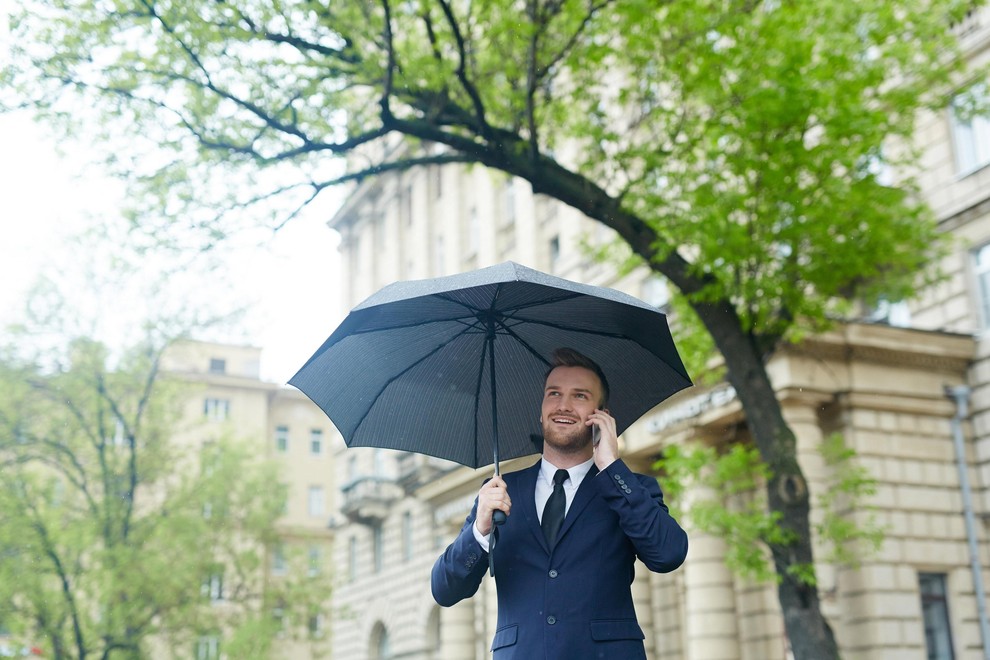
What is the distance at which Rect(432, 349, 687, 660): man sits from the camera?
155 inches

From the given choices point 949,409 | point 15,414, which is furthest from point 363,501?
point 949,409

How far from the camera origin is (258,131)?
1330 centimetres

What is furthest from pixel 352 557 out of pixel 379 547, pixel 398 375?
pixel 398 375

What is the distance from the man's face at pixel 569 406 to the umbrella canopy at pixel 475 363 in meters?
0.29

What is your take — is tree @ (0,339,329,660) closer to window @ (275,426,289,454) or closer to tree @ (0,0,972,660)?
tree @ (0,0,972,660)

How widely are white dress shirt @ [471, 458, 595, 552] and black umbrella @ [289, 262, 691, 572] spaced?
262 millimetres

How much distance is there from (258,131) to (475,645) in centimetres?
2584

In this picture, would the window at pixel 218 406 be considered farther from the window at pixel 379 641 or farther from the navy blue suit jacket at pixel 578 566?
the navy blue suit jacket at pixel 578 566

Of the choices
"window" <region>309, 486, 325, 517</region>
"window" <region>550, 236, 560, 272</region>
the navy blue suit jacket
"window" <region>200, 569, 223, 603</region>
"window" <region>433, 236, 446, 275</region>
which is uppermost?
"window" <region>433, 236, 446, 275</region>

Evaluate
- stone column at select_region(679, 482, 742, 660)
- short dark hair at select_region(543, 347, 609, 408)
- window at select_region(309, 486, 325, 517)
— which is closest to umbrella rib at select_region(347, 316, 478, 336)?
short dark hair at select_region(543, 347, 609, 408)

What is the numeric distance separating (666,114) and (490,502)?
10263mm

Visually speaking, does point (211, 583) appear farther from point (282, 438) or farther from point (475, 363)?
point (282, 438)

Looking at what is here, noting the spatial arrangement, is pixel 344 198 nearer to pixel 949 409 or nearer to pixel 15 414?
pixel 15 414

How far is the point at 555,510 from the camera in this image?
4.16 metres
